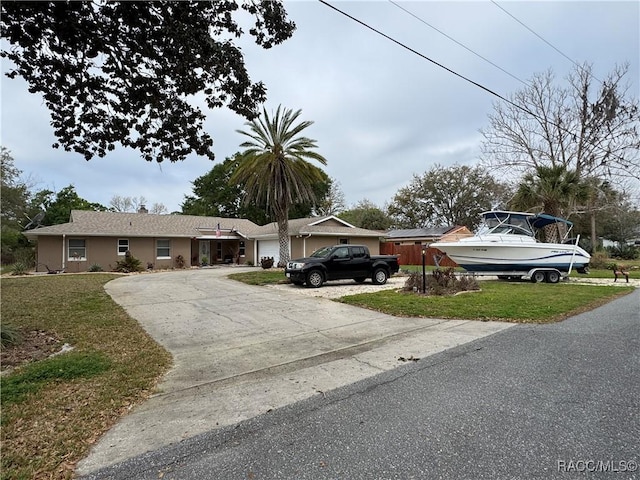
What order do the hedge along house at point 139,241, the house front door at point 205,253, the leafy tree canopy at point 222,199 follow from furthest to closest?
the leafy tree canopy at point 222,199
the house front door at point 205,253
the hedge along house at point 139,241

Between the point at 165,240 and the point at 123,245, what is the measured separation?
8.69 ft

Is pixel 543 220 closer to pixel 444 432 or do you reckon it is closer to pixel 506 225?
pixel 506 225

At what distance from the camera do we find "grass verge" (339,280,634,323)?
794cm

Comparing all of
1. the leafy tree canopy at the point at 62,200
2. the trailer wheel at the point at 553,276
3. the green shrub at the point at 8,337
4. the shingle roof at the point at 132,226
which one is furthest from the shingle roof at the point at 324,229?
the leafy tree canopy at the point at 62,200

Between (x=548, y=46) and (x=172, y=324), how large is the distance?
12.4m

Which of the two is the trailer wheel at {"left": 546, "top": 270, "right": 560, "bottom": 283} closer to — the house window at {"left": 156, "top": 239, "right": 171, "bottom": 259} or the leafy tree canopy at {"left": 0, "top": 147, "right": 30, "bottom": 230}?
the house window at {"left": 156, "top": 239, "right": 171, "bottom": 259}

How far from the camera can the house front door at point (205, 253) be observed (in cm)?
2683

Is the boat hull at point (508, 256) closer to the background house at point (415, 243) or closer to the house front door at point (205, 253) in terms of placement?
the background house at point (415, 243)

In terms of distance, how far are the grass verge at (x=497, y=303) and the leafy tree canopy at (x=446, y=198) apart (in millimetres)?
31005

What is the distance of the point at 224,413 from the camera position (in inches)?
135

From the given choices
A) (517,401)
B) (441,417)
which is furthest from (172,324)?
(517,401)

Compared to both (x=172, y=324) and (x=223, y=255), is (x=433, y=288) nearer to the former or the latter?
(x=172, y=324)

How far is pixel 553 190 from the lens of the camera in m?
17.3

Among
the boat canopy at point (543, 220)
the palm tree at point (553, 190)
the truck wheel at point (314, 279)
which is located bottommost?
the truck wheel at point (314, 279)
